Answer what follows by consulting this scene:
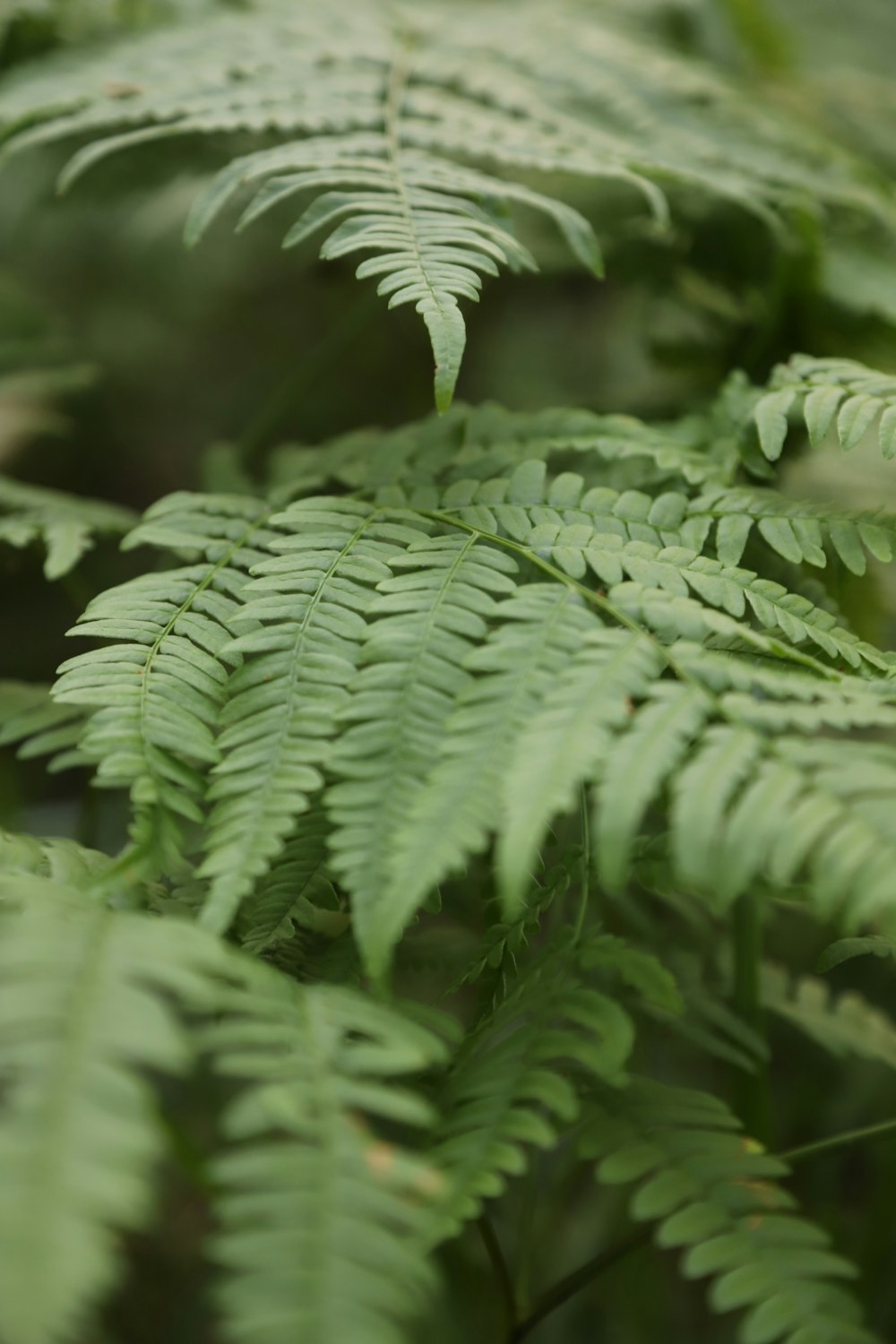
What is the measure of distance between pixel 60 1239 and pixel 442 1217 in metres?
0.25

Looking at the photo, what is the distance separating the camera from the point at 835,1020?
1.19m

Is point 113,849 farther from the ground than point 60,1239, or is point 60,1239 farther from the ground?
point 113,849

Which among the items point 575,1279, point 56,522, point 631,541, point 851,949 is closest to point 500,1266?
point 575,1279

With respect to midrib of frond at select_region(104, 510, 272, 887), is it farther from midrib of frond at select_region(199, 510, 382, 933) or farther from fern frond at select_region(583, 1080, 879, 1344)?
fern frond at select_region(583, 1080, 879, 1344)

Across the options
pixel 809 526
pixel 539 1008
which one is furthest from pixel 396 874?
pixel 809 526

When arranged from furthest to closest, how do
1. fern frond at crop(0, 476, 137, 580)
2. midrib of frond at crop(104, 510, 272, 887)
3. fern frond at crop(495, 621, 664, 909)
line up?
fern frond at crop(0, 476, 137, 580) < midrib of frond at crop(104, 510, 272, 887) < fern frond at crop(495, 621, 664, 909)

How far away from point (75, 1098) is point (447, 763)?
0.99 ft

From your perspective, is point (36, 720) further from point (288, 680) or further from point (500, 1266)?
point (500, 1266)

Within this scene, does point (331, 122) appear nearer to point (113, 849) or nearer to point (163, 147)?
point (163, 147)

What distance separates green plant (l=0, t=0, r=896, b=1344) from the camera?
1.70 ft

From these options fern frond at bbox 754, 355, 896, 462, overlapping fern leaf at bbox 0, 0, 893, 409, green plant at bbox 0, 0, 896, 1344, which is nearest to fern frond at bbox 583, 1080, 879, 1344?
green plant at bbox 0, 0, 896, 1344

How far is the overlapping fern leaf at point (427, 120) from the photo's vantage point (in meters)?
0.99

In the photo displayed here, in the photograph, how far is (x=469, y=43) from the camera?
1488mm

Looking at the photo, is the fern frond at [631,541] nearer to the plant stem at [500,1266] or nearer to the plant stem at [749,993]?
the plant stem at [749,993]
